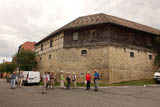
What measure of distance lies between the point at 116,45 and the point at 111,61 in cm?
250

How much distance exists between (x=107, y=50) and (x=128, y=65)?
3994 millimetres

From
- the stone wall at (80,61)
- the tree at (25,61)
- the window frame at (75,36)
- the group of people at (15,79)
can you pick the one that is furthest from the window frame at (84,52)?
the tree at (25,61)

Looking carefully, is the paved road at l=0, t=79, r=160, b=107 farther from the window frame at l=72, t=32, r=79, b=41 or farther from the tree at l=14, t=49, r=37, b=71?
the tree at l=14, t=49, r=37, b=71

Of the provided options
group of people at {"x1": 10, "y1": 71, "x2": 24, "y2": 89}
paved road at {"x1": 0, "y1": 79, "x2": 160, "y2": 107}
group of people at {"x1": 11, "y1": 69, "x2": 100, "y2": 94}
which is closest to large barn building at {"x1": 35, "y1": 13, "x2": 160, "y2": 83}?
group of people at {"x1": 11, "y1": 69, "x2": 100, "y2": 94}

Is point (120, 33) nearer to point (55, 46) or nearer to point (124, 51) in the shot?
point (124, 51)

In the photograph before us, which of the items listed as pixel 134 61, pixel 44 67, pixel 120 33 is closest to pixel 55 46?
pixel 44 67

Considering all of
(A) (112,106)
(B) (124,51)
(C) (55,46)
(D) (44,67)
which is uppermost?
(C) (55,46)

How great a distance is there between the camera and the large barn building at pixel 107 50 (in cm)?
1689

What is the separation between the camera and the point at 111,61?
54.3ft

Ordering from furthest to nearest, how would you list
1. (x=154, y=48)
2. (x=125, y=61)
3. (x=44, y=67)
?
(x=44, y=67) → (x=154, y=48) → (x=125, y=61)

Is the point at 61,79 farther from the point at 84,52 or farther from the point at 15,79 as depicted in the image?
the point at 84,52

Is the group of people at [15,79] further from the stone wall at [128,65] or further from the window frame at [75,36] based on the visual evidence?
the stone wall at [128,65]

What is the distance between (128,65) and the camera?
58.9ft

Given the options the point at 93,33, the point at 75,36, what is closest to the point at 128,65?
the point at 93,33
